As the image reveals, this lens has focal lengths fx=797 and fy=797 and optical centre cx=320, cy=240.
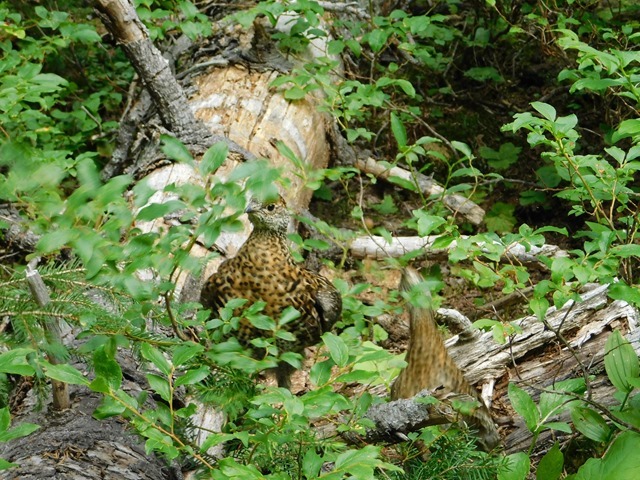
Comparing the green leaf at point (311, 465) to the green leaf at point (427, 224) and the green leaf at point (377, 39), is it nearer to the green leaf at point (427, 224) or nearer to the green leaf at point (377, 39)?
the green leaf at point (427, 224)

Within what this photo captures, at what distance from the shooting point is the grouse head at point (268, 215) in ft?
12.4

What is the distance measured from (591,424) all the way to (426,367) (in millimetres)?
790

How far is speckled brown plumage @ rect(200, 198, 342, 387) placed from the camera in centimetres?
360

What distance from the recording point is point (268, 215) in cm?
381

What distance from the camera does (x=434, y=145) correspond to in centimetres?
670

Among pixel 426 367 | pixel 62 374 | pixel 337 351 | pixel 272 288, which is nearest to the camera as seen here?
pixel 62 374

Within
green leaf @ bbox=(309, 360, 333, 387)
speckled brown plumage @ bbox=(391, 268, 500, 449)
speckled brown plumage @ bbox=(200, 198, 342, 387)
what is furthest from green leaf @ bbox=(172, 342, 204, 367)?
speckled brown plumage @ bbox=(391, 268, 500, 449)

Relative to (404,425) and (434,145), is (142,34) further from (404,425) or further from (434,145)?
(404,425)

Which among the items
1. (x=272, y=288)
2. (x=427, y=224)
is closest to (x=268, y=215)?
(x=272, y=288)

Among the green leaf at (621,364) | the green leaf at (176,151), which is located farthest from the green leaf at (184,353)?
the green leaf at (621,364)

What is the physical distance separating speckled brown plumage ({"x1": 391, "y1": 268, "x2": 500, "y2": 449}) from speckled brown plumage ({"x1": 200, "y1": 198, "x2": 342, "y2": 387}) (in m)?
0.36

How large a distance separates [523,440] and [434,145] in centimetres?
354

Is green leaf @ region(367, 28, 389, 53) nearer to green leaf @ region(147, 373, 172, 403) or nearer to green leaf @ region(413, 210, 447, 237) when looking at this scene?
green leaf @ region(413, 210, 447, 237)

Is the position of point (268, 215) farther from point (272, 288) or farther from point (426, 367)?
point (426, 367)
